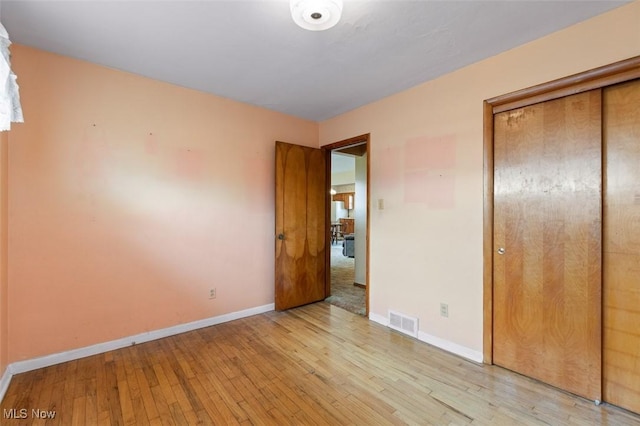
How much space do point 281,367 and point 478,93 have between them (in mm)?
2845

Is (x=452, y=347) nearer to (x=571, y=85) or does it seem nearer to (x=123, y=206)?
(x=571, y=85)

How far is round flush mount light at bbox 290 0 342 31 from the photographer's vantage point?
1.56 m

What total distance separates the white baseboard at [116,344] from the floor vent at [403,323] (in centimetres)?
161

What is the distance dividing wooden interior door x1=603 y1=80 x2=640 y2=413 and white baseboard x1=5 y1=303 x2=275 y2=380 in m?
3.18

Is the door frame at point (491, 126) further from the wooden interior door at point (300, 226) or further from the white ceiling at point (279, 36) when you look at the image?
the wooden interior door at point (300, 226)

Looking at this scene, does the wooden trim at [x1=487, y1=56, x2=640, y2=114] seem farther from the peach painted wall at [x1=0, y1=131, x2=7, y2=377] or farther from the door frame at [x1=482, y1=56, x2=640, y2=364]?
the peach painted wall at [x1=0, y1=131, x2=7, y2=377]

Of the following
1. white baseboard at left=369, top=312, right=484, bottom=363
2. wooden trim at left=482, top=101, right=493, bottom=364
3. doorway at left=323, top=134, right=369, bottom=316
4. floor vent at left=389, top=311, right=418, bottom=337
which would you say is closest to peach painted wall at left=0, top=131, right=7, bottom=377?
doorway at left=323, top=134, right=369, bottom=316

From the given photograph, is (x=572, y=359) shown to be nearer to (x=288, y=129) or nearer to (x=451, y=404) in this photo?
(x=451, y=404)

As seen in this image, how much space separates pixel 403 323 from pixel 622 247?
1.81 meters

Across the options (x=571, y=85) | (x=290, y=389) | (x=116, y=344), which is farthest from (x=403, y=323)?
(x=116, y=344)

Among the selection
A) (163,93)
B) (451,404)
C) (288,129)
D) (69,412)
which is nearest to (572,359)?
(451,404)

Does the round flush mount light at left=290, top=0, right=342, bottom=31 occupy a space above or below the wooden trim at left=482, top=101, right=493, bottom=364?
above

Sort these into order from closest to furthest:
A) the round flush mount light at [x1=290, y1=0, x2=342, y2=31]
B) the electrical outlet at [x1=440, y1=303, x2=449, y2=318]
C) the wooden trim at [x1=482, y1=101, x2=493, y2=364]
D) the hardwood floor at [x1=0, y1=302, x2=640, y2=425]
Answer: the round flush mount light at [x1=290, y1=0, x2=342, y2=31]
the hardwood floor at [x1=0, y1=302, x2=640, y2=425]
the wooden trim at [x1=482, y1=101, x2=493, y2=364]
the electrical outlet at [x1=440, y1=303, x2=449, y2=318]

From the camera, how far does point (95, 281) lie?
247cm
